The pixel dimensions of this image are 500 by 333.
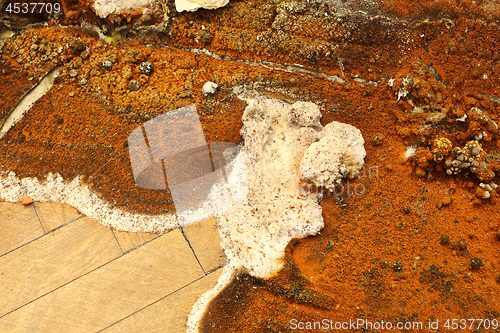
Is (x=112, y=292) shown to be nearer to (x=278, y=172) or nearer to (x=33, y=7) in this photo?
(x=278, y=172)

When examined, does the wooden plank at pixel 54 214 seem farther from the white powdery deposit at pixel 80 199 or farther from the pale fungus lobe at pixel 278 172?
the pale fungus lobe at pixel 278 172

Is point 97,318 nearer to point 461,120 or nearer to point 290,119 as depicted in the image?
point 290,119

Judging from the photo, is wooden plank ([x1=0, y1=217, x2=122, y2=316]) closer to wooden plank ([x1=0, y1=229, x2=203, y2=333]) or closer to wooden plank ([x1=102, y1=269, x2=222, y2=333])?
wooden plank ([x1=0, y1=229, x2=203, y2=333])

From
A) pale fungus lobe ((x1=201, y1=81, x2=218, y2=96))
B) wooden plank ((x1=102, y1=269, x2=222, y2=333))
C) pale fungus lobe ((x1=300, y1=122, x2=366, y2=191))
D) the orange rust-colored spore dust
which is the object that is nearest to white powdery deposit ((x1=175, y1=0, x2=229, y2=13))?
the orange rust-colored spore dust

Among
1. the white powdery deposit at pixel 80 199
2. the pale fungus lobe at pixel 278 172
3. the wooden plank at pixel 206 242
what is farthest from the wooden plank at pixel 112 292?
the pale fungus lobe at pixel 278 172

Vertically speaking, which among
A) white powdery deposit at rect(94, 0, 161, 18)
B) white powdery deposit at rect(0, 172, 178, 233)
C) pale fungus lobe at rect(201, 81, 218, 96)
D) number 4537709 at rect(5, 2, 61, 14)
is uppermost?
white powdery deposit at rect(94, 0, 161, 18)
